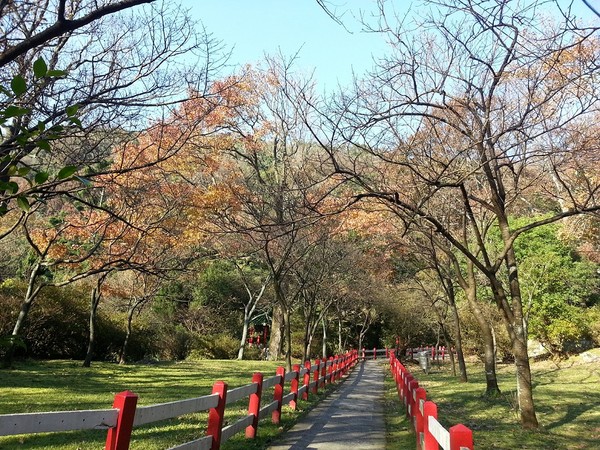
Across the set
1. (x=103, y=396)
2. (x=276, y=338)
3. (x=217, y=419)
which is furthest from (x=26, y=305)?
(x=276, y=338)

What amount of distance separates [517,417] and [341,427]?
353cm

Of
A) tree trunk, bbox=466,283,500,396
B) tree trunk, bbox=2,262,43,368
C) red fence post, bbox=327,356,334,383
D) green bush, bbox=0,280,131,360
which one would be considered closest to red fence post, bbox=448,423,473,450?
tree trunk, bbox=466,283,500,396

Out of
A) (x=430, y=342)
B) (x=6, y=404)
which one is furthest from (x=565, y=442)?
(x=430, y=342)

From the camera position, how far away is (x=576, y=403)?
11.4m

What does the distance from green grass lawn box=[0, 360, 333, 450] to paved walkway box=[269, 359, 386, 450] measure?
0.30 m

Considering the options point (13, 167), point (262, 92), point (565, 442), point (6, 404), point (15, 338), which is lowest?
point (565, 442)

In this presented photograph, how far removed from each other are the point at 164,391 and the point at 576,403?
9.68m

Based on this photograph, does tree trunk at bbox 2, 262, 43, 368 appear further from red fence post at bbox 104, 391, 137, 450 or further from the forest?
red fence post at bbox 104, 391, 137, 450

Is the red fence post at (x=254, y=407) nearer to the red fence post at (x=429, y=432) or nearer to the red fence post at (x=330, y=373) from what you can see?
the red fence post at (x=429, y=432)

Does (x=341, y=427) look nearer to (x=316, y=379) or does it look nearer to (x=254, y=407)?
(x=254, y=407)

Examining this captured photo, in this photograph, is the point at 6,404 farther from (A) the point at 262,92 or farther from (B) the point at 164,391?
(A) the point at 262,92

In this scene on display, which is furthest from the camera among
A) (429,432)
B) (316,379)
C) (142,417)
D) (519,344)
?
(316,379)

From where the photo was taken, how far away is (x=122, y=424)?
332 centimetres

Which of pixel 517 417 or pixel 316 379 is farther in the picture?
pixel 316 379
